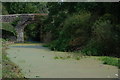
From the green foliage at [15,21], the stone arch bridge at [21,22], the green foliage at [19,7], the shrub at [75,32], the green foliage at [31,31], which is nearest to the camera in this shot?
the shrub at [75,32]

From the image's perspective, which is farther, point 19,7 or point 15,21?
point 19,7

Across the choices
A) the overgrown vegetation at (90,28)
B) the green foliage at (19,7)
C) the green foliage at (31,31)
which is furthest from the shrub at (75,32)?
the green foliage at (19,7)

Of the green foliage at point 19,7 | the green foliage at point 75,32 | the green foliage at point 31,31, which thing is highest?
→ the green foliage at point 19,7

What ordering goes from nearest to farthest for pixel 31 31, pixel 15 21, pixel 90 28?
pixel 90 28
pixel 15 21
pixel 31 31

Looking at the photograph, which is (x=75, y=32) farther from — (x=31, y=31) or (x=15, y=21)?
(x=31, y=31)

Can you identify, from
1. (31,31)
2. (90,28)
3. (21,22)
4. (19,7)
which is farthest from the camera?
(19,7)

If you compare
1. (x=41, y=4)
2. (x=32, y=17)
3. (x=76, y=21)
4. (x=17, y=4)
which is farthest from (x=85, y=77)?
(x=41, y=4)

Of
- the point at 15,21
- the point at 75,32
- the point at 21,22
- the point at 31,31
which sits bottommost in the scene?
the point at 31,31

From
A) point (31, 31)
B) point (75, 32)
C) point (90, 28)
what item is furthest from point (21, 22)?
point (90, 28)

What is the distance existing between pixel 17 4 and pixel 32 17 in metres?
5.77

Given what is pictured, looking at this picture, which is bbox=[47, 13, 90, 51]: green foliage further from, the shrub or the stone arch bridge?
the stone arch bridge

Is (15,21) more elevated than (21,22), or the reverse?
(15,21)

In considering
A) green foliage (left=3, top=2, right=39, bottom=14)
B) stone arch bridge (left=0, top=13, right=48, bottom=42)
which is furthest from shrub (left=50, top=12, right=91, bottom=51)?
green foliage (left=3, top=2, right=39, bottom=14)

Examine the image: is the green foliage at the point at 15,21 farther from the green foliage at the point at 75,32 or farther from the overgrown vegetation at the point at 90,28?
the green foliage at the point at 75,32
